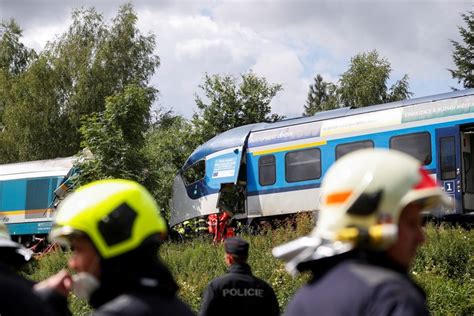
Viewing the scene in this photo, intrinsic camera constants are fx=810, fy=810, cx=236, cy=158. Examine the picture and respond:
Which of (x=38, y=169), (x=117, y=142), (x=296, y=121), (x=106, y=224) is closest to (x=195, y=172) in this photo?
(x=117, y=142)

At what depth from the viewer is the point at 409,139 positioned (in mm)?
18969

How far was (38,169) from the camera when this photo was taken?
97.6ft

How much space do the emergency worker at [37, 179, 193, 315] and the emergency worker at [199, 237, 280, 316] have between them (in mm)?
3782

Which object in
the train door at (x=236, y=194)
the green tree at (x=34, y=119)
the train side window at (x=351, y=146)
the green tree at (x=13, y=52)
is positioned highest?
the green tree at (x=13, y=52)

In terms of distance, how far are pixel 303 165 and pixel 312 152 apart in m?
0.44

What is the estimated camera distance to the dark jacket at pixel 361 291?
7.74 ft

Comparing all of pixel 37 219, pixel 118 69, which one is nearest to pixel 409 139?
pixel 37 219

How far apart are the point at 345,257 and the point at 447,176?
16.5 meters

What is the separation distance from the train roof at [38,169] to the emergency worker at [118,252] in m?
26.7

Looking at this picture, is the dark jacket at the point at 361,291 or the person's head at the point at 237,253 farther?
the person's head at the point at 237,253

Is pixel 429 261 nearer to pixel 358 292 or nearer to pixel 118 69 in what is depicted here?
pixel 358 292

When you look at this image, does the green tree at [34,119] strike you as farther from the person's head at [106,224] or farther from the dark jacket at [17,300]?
the person's head at [106,224]

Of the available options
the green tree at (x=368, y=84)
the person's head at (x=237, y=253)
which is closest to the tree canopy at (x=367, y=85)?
the green tree at (x=368, y=84)

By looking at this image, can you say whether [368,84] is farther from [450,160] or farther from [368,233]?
[368,233]
